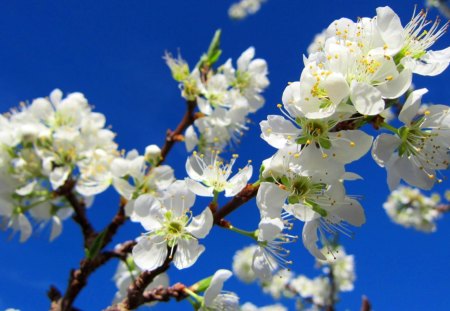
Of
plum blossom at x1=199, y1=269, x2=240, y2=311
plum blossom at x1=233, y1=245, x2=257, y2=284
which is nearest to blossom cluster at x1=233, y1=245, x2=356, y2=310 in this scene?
plum blossom at x1=233, y1=245, x2=257, y2=284

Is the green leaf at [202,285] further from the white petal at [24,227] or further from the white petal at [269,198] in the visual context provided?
the white petal at [24,227]

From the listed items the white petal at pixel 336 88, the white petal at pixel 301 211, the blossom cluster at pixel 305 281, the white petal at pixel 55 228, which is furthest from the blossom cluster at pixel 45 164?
the blossom cluster at pixel 305 281

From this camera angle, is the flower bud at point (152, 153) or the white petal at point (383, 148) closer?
the white petal at point (383, 148)

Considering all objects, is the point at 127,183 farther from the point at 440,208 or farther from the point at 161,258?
the point at 440,208

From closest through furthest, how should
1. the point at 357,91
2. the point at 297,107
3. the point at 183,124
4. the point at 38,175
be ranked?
1. the point at 357,91
2. the point at 297,107
3. the point at 38,175
4. the point at 183,124

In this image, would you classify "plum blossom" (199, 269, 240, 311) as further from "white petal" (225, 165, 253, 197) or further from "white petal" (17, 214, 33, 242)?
"white petal" (17, 214, 33, 242)

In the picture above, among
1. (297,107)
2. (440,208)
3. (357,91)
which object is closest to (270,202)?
(297,107)
